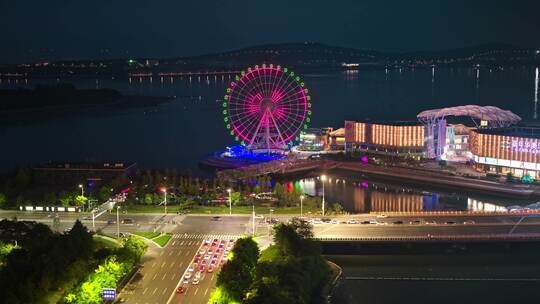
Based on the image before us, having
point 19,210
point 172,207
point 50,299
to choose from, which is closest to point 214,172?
point 172,207

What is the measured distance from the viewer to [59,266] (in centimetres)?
1330

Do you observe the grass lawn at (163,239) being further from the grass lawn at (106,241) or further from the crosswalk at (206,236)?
the grass lawn at (106,241)

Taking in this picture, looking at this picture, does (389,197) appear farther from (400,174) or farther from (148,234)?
(148,234)

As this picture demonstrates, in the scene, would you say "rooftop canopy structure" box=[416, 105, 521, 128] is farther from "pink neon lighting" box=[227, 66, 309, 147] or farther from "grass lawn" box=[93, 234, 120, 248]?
"grass lawn" box=[93, 234, 120, 248]

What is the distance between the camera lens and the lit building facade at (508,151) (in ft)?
88.5

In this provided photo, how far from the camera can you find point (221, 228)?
19.0 m

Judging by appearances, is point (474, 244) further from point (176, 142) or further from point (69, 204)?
point (176, 142)

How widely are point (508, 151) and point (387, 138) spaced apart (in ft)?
24.9

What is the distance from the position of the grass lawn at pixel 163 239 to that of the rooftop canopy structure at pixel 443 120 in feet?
61.7

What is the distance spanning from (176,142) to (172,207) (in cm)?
1955

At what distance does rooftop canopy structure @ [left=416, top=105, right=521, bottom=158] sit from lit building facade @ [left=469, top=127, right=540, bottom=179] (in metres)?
2.21

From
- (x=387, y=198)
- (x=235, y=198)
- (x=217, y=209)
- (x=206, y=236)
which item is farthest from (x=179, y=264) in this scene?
(x=387, y=198)

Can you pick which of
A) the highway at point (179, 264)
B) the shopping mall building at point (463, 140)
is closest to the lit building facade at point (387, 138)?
the shopping mall building at point (463, 140)

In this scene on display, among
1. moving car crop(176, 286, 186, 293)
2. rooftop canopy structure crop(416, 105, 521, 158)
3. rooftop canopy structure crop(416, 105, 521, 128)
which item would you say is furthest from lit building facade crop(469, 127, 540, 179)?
moving car crop(176, 286, 186, 293)
